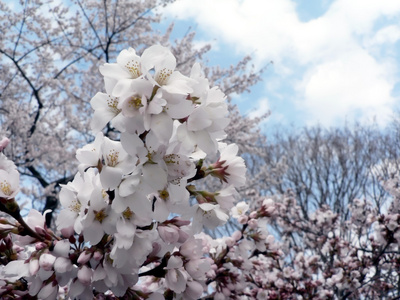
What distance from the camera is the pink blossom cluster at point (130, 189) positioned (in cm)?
113

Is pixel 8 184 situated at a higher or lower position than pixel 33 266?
higher

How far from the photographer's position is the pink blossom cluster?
1132 mm

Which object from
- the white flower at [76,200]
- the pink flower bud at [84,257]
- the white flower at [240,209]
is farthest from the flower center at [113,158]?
the white flower at [240,209]

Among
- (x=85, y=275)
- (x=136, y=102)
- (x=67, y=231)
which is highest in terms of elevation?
(x=136, y=102)

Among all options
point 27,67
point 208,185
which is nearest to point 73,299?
point 27,67

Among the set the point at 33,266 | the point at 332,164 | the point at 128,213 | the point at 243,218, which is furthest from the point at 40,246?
the point at 332,164

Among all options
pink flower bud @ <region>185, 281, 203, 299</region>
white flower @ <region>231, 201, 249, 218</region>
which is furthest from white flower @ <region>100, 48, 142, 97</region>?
white flower @ <region>231, 201, 249, 218</region>

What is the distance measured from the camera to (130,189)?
1.14 meters

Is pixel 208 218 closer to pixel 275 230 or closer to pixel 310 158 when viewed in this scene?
pixel 275 230

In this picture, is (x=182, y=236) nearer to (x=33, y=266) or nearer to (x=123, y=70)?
(x=33, y=266)

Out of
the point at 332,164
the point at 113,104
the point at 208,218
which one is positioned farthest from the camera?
the point at 332,164

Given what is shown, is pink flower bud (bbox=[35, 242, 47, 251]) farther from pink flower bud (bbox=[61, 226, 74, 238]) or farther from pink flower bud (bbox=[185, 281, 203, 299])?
pink flower bud (bbox=[185, 281, 203, 299])

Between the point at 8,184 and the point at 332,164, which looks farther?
the point at 332,164

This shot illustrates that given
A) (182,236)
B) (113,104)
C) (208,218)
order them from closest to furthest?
(113,104) → (182,236) → (208,218)
